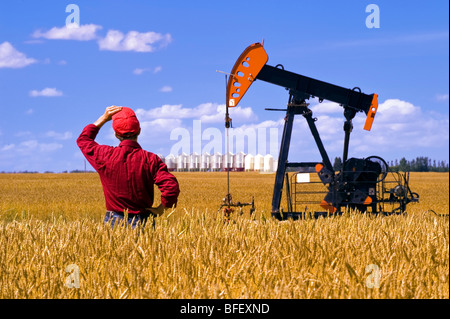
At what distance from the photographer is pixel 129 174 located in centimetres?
477

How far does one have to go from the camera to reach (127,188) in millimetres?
4809

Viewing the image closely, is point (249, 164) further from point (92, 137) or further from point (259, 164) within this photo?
point (92, 137)

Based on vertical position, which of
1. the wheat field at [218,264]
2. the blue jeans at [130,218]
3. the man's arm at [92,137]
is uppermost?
the man's arm at [92,137]

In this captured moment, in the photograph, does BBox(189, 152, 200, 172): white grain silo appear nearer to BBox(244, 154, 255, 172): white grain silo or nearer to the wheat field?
BBox(244, 154, 255, 172): white grain silo

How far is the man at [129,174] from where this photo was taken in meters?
4.75

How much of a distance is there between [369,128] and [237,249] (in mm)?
9207

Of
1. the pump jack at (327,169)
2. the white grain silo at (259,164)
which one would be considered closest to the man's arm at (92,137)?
the pump jack at (327,169)

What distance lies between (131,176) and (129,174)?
1.0 inches

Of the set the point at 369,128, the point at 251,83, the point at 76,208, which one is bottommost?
the point at 76,208

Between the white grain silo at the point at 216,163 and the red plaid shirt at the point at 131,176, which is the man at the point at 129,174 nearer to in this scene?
the red plaid shirt at the point at 131,176

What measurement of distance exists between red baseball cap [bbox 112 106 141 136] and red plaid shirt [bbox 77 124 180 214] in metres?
0.09

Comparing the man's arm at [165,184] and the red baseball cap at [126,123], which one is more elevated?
the red baseball cap at [126,123]
